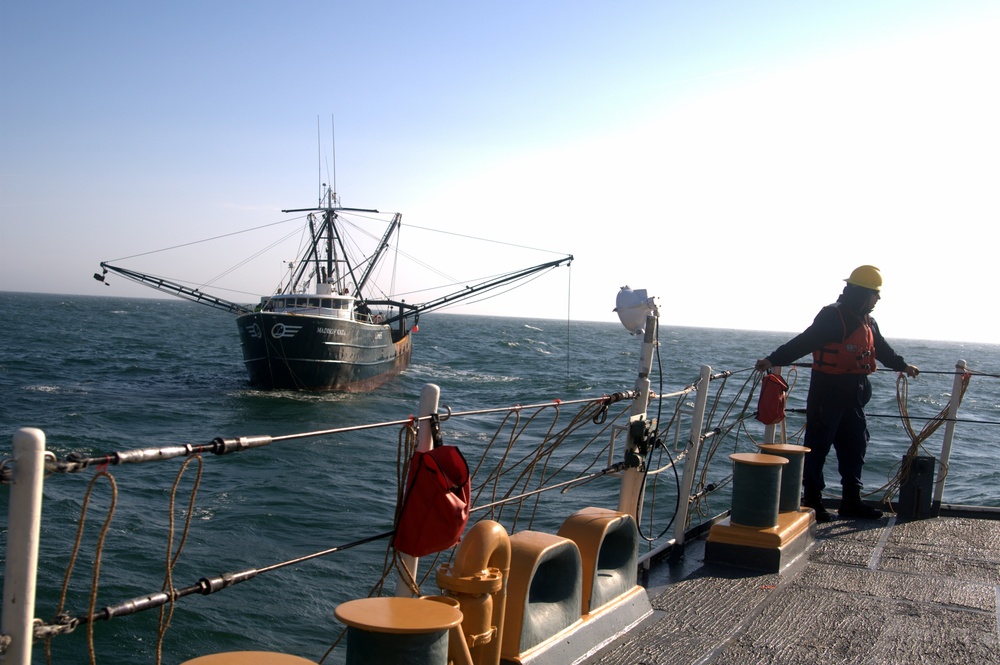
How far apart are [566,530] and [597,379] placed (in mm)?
34852

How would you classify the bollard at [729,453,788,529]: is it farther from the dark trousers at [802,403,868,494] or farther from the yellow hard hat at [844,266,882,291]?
the yellow hard hat at [844,266,882,291]

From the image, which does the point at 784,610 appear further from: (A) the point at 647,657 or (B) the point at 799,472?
(B) the point at 799,472

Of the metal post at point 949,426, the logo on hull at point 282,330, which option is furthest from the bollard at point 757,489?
the logo on hull at point 282,330

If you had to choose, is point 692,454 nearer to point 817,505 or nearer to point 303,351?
point 817,505

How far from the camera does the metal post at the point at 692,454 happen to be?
4.73 meters

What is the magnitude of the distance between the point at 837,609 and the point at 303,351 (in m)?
25.5

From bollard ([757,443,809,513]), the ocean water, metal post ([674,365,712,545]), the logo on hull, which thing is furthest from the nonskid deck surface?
the logo on hull

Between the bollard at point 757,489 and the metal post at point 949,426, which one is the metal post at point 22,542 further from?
the metal post at point 949,426

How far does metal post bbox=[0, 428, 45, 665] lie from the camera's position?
172 cm

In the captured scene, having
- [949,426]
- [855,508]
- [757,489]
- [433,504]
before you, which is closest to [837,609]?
[757,489]

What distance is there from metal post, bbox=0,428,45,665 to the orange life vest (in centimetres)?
489

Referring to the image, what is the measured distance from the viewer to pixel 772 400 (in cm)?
549

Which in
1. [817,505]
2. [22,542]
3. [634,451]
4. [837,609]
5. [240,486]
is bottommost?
[240,486]

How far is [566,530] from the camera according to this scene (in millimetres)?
3541
